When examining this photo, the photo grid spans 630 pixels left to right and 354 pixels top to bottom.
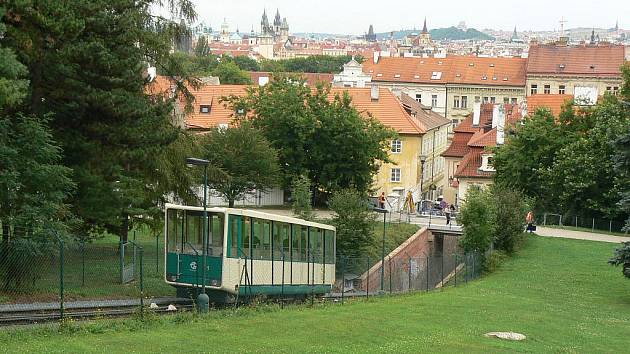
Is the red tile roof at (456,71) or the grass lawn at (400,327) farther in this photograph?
the red tile roof at (456,71)

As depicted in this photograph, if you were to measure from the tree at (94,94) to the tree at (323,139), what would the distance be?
85.6ft

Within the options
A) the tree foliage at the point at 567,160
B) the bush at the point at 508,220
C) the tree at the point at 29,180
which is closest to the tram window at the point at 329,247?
the tree at the point at 29,180

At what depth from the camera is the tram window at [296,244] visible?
31406 millimetres

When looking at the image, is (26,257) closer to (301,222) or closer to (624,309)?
(301,222)

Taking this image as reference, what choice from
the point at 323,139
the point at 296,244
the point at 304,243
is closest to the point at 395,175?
the point at 323,139

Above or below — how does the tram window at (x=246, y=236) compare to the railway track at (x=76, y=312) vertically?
above

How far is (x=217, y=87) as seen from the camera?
2963 inches

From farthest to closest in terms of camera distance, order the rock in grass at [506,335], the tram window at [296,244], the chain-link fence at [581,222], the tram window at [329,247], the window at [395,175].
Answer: the window at [395,175], the chain-link fence at [581,222], the tram window at [329,247], the tram window at [296,244], the rock in grass at [506,335]

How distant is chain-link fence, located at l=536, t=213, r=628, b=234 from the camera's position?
58688 millimetres

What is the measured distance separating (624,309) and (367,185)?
29290 millimetres

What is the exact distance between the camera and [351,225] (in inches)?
1727

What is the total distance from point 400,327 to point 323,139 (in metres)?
36.2

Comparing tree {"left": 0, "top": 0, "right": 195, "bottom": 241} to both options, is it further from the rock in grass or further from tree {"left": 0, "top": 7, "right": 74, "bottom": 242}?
the rock in grass

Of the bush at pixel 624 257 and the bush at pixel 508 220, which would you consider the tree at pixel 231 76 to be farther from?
the bush at pixel 624 257
